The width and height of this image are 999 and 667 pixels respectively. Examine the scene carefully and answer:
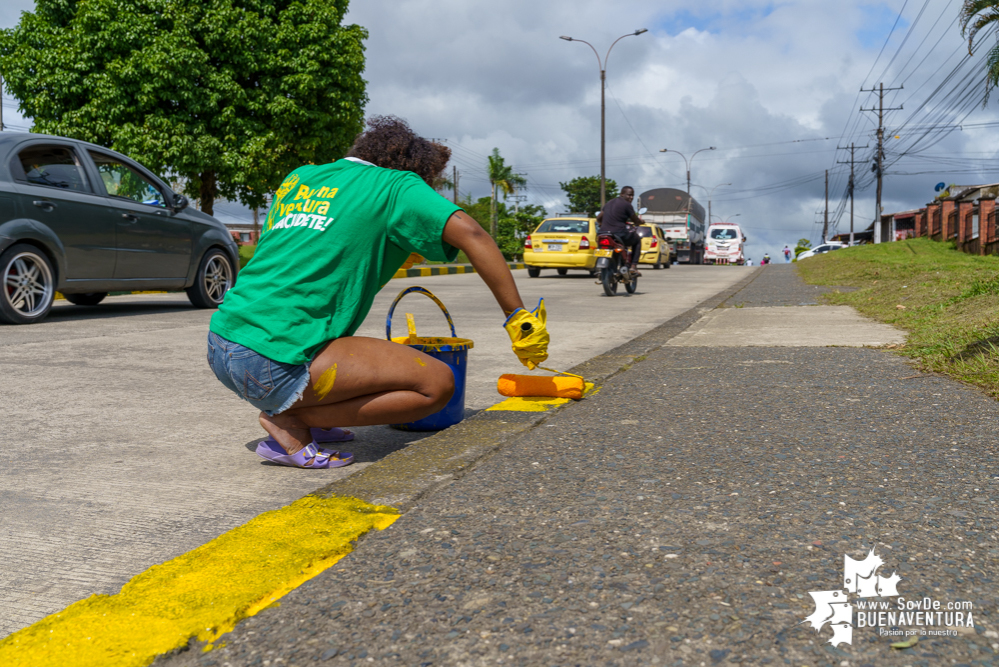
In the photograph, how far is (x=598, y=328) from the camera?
812cm

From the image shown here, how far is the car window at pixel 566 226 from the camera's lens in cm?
2006

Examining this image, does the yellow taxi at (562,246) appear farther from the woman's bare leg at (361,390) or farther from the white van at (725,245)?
the white van at (725,245)

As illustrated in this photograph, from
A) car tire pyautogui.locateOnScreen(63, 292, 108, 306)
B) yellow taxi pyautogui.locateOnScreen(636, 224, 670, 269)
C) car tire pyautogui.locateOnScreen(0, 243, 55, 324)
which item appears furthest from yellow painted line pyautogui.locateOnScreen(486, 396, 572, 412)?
yellow taxi pyautogui.locateOnScreen(636, 224, 670, 269)

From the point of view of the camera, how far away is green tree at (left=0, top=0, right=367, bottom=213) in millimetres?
20219

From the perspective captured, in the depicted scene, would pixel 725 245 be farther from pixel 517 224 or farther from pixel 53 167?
pixel 53 167

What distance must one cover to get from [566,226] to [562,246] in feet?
2.67

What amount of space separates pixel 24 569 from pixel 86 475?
842 mm

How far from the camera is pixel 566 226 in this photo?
796 inches

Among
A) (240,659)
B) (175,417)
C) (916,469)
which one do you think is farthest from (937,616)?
(175,417)

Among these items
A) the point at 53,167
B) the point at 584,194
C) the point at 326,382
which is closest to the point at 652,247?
the point at 53,167

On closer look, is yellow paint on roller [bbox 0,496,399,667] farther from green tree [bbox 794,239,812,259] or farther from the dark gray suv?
green tree [bbox 794,239,812,259]

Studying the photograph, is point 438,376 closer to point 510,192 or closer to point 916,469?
point 916,469

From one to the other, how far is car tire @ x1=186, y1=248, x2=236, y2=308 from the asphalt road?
254 cm

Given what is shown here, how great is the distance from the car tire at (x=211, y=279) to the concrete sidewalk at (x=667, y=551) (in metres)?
7.14
